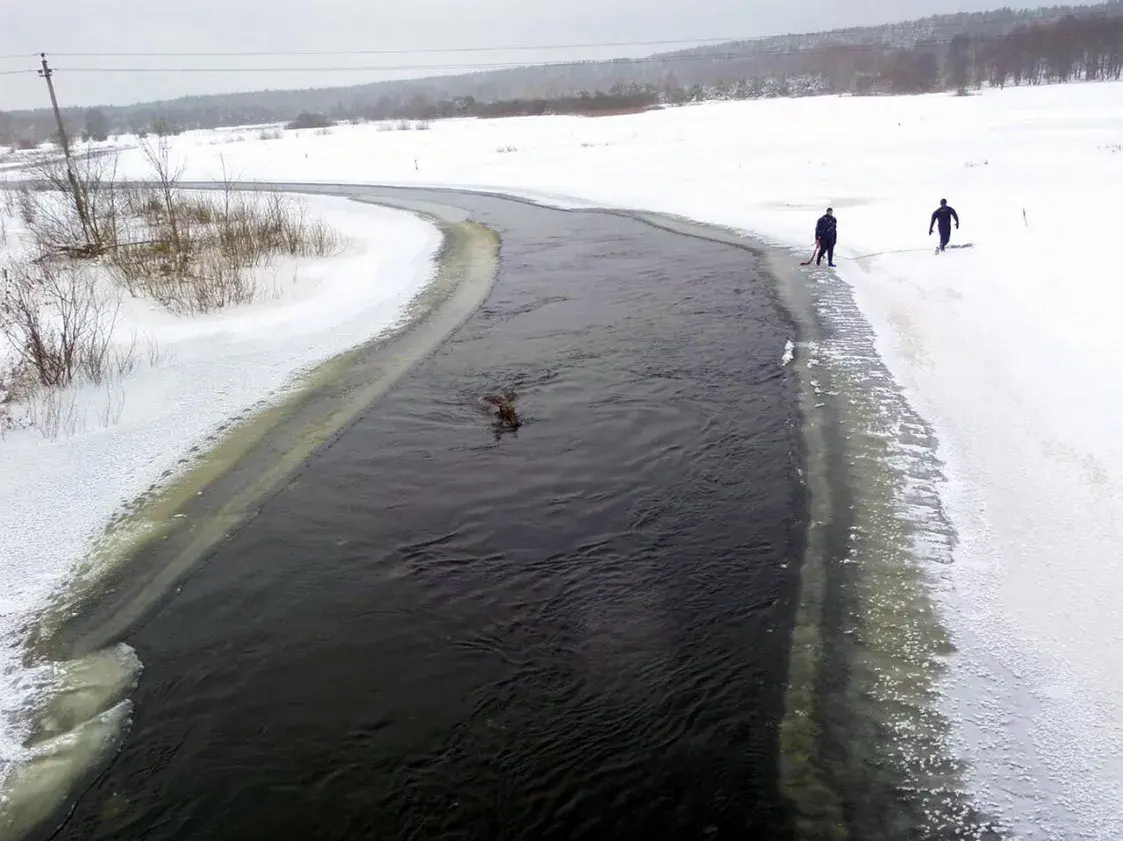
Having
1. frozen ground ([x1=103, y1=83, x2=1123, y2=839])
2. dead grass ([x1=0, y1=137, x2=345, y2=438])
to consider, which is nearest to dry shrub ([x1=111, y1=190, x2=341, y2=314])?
dead grass ([x1=0, y1=137, x2=345, y2=438])

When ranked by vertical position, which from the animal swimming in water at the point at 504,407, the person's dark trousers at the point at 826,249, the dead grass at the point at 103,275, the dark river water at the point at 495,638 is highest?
the dead grass at the point at 103,275

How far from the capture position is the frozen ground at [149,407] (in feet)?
26.2

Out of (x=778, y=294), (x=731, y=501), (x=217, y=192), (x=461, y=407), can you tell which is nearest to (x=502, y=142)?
(x=217, y=192)

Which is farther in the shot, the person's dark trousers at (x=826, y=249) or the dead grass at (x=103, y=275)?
the person's dark trousers at (x=826, y=249)

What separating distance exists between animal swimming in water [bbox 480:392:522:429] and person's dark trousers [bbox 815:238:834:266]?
32.0ft

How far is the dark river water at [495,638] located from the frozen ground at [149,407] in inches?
59.6

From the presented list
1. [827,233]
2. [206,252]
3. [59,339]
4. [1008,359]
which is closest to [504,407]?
[1008,359]

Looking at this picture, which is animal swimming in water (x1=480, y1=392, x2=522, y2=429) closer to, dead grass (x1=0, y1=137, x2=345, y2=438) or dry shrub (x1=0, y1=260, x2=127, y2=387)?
dead grass (x1=0, y1=137, x2=345, y2=438)

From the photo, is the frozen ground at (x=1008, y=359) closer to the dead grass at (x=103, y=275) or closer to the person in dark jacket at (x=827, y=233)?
the person in dark jacket at (x=827, y=233)

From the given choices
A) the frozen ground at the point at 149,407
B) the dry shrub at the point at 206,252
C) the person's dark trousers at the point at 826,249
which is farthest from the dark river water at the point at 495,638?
the person's dark trousers at the point at 826,249

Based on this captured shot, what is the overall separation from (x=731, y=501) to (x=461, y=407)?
4.67m

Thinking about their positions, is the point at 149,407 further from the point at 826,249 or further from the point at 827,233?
the point at 826,249

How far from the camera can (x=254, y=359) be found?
1381 centimetres

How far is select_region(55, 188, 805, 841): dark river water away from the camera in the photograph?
17.0 ft
